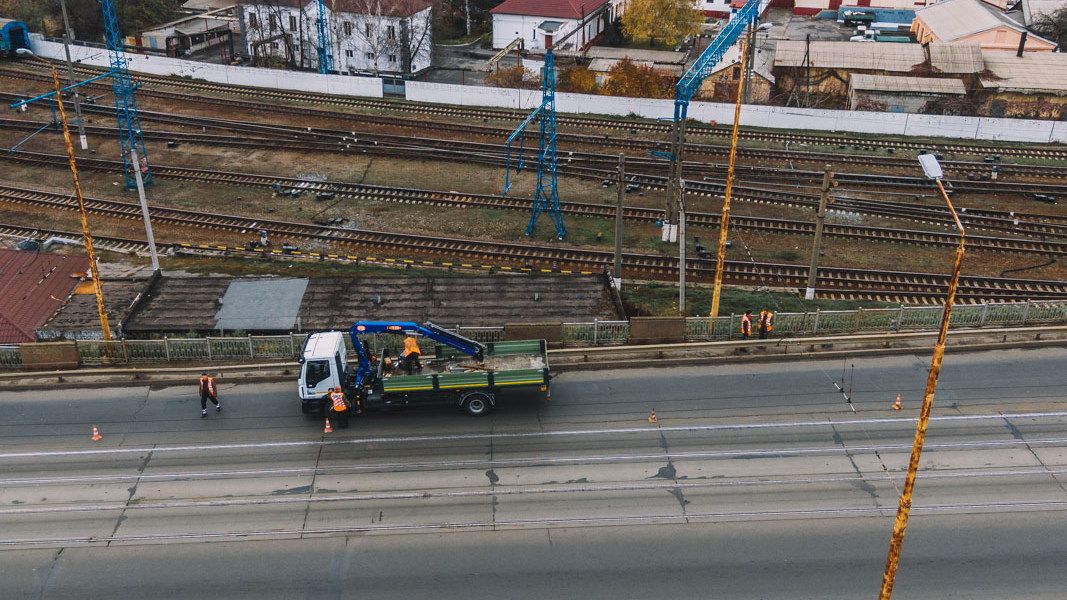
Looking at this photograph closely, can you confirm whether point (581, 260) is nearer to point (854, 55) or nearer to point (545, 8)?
point (854, 55)

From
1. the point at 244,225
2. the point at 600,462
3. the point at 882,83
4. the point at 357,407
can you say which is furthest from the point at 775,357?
the point at 882,83

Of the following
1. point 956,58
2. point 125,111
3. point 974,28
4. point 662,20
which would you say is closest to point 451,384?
point 125,111

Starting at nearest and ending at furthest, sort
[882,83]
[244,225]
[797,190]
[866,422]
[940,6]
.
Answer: [866,422]
[244,225]
[797,190]
[882,83]
[940,6]

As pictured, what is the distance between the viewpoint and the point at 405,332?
20.8m

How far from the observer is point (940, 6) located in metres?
62.5

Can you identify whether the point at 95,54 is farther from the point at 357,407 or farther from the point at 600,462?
the point at 600,462

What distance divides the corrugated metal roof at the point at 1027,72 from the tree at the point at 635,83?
18368 mm

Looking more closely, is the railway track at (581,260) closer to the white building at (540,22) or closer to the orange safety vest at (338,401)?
the orange safety vest at (338,401)

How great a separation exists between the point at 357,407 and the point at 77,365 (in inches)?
331

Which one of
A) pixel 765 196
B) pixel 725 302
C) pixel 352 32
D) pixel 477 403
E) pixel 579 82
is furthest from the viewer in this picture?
pixel 352 32

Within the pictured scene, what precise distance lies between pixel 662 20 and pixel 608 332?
42.9 metres

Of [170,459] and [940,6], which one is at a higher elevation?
[940,6]

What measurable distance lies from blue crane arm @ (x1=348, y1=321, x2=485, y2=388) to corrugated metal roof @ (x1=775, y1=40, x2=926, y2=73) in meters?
37.9

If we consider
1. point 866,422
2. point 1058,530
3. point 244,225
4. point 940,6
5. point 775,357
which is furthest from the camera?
point 940,6
